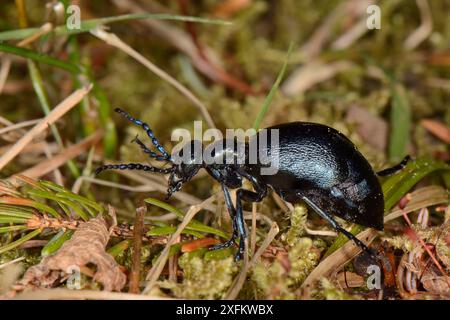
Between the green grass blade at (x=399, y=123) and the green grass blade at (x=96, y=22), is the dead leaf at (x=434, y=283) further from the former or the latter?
the green grass blade at (x=96, y=22)

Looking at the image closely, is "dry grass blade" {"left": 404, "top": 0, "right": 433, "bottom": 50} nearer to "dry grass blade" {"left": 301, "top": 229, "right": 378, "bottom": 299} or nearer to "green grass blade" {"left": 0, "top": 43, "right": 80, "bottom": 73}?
"dry grass blade" {"left": 301, "top": 229, "right": 378, "bottom": 299}

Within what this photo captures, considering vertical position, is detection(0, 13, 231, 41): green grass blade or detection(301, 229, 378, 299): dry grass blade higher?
detection(0, 13, 231, 41): green grass blade

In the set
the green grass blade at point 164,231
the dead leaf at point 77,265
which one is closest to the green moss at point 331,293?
the green grass blade at point 164,231

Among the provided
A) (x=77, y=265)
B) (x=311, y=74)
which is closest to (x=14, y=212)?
(x=77, y=265)

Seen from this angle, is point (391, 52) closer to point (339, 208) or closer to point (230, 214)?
point (339, 208)

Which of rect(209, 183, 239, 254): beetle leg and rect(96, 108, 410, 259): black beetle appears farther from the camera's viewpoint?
rect(96, 108, 410, 259): black beetle

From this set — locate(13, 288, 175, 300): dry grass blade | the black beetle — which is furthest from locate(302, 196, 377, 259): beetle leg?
locate(13, 288, 175, 300): dry grass blade

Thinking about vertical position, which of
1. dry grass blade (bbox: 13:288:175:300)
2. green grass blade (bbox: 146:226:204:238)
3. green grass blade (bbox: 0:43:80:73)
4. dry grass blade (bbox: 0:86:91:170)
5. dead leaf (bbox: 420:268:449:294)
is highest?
green grass blade (bbox: 0:43:80:73)

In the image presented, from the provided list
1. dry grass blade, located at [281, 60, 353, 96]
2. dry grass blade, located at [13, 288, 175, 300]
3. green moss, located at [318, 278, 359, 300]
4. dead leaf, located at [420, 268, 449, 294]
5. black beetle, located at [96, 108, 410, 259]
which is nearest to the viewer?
dry grass blade, located at [13, 288, 175, 300]
